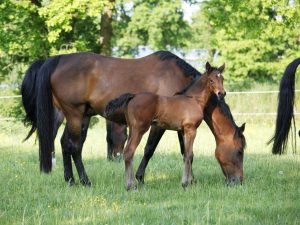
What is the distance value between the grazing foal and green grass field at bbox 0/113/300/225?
1.76 feet

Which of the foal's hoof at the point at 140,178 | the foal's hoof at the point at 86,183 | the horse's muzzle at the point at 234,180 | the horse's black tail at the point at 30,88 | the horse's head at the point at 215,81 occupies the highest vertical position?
the horse's head at the point at 215,81

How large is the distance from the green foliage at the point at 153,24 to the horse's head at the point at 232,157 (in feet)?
74.8

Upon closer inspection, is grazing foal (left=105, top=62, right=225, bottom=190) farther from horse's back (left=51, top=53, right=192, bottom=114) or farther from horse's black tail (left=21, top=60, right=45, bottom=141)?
horse's black tail (left=21, top=60, right=45, bottom=141)

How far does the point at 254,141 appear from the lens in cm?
1580

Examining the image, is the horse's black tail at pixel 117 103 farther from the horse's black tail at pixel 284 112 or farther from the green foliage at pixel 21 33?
the green foliage at pixel 21 33

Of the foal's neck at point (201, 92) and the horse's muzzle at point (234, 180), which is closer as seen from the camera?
the foal's neck at point (201, 92)

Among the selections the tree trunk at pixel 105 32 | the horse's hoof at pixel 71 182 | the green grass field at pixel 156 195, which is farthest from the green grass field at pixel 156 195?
the tree trunk at pixel 105 32

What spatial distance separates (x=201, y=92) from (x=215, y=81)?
38cm

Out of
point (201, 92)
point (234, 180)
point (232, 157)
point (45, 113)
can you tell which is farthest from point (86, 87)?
point (234, 180)

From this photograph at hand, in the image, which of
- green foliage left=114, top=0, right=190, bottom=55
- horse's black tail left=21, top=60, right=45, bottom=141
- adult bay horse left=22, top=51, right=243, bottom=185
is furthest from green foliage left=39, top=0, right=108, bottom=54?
adult bay horse left=22, top=51, right=243, bottom=185

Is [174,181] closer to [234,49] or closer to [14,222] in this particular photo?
[14,222]

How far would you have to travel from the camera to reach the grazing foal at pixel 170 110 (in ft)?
23.7

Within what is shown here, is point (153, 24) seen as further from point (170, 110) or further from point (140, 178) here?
point (170, 110)

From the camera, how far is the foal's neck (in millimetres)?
7531
